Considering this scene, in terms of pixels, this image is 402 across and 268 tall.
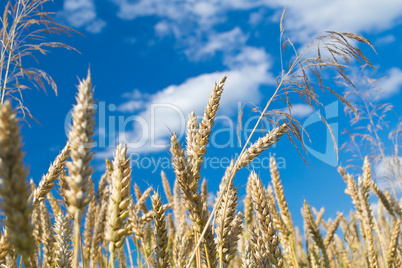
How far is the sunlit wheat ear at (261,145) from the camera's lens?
2213 millimetres

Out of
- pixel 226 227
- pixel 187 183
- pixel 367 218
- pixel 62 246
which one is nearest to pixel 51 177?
pixel 62 246

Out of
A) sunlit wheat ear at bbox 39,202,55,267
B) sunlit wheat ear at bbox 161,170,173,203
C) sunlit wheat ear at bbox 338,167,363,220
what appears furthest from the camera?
sunlit wheat ear at bbox 161,170,173,203

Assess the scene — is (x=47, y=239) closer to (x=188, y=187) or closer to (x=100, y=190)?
(x=100, y=190)

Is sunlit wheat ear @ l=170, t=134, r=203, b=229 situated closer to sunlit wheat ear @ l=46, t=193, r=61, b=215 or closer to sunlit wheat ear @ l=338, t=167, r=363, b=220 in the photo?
sunlit wheat ear @ l=46, t=193, r=61, b=215

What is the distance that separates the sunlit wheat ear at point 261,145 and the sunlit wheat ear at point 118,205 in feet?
2.70

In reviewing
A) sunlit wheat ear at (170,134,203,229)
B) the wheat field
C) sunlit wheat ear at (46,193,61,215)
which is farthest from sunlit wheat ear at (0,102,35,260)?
sunlit wheat ear at (46,193,61,215)

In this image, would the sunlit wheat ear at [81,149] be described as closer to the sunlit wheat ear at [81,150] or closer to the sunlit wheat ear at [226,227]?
the sunlit wheat ear at [81,150]

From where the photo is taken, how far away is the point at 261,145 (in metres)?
2.30

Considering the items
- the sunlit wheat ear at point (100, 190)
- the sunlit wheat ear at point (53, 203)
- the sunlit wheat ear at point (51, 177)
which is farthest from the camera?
the sunlit wheat ear at point (100, 190)

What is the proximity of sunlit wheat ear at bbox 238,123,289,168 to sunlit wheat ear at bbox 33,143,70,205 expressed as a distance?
3.94 ft

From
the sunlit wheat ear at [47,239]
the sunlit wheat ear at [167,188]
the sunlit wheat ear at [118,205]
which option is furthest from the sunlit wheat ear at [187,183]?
the sunlit wheat ear at [167,188]

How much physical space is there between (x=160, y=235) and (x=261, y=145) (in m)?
0.94

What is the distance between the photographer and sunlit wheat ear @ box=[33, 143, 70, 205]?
2283 millimetres

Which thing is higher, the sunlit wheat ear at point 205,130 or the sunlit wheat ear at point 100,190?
the sunlit wheat ear at point 100,190
